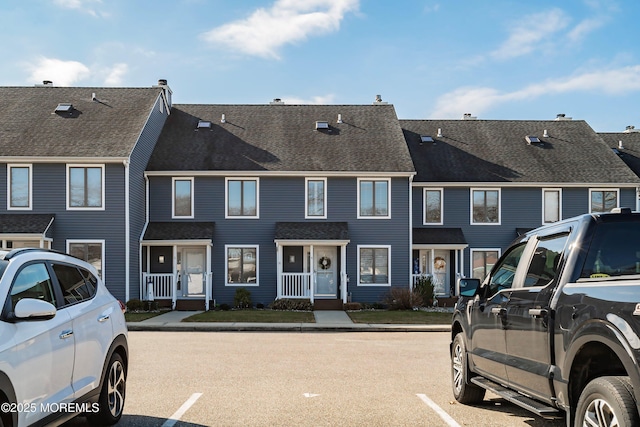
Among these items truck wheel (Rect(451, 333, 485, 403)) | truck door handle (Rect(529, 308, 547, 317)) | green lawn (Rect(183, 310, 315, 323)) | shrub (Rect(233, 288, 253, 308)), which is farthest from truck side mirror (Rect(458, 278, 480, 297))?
shrub (Rect(233, 288, 253, 308))

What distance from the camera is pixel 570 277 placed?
6199 millimetres

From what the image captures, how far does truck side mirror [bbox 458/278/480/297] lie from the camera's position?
868 cm

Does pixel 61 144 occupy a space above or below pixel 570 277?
above

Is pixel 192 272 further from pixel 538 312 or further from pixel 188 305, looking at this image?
pixel 538 312

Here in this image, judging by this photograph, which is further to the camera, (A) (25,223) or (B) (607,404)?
(A) (25,223)

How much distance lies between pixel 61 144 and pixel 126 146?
8.66ft

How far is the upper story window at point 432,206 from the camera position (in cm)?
3259

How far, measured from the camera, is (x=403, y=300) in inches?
1139

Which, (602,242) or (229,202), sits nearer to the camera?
(602,242)

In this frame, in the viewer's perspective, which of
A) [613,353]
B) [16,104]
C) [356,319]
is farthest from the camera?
[16,104]

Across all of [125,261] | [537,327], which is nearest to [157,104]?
[125,261]

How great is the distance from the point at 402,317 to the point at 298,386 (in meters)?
14.7

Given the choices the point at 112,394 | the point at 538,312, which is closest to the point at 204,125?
the point at 112,394

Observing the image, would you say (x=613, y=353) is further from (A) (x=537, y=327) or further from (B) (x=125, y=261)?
(B) (x=125, y=261)
